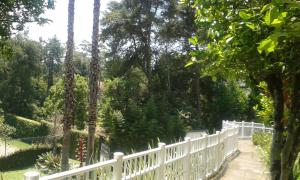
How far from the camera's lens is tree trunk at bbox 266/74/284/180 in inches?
128

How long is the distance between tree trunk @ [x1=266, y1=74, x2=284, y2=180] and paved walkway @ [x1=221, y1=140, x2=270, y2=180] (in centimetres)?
525

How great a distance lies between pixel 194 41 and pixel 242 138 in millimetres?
15180

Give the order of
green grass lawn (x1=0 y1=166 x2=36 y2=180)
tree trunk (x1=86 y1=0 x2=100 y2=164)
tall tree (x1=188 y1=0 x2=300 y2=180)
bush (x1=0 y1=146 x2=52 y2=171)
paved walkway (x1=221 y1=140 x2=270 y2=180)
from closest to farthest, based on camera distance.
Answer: tall tree (x1=188 y1=0 x2=300 y2=180) < paved walkway (x1=221 y1=140 x2=270 y2=180) < tree trunk (x1=86 y1=0 x2=100 y2=164) < green grass lawn (x1=0 y1=166 x2=36 y2=180) < bush (x1=0 y1=146 x2=52 y2=171)

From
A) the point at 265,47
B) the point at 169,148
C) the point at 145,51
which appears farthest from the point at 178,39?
the point at 265,47

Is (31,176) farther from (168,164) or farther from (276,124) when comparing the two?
(168,164)

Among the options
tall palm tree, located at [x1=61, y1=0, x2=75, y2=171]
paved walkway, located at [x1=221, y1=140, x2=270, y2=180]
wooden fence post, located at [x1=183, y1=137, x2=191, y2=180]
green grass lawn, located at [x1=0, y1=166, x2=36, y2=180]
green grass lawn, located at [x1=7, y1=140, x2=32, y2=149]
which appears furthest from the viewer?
green grass lawn, located at [x1=7, y1=140, x2=32, y2=149]

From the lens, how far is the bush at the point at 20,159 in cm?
2180

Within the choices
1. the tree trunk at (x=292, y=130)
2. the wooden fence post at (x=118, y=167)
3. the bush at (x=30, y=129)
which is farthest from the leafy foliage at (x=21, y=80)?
the tree trunk at (x=292, y=130)

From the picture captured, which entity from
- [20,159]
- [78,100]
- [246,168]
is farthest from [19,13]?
[78,100]

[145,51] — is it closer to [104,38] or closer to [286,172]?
[104,38]

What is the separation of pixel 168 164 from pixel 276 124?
3.24 meters

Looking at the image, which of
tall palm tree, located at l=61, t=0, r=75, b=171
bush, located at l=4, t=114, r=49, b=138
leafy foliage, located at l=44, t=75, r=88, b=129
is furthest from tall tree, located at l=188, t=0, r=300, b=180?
bush, located at l=4, t=114, r=49, b=138

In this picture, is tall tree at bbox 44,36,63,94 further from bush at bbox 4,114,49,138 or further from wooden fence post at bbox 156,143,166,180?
wooden fence post at bbox 156,143,166,180

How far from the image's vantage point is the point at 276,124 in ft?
10.8
